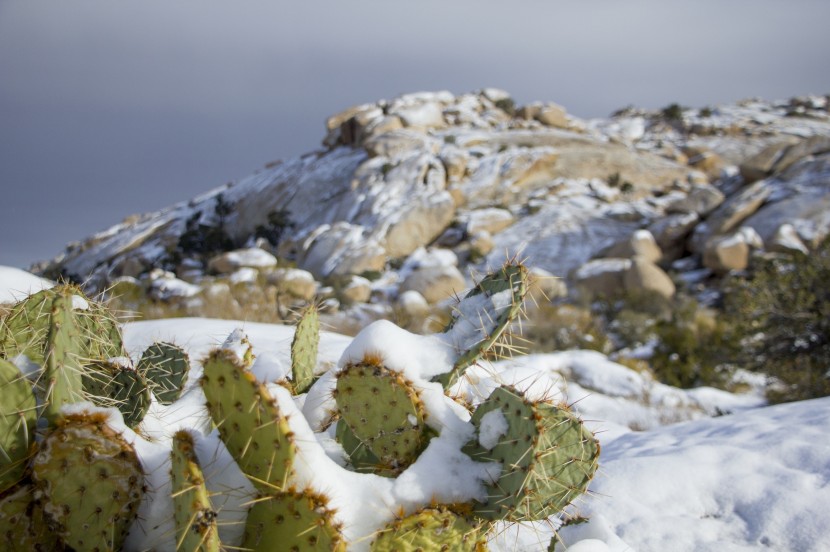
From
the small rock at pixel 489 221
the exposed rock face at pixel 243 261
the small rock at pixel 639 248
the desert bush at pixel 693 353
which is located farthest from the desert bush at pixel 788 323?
the small rock at pixel 489 221

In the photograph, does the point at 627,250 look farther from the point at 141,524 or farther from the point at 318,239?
the point at 141,524

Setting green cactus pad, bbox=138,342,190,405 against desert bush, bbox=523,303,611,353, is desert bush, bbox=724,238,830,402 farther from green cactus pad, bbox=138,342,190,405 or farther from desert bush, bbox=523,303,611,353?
green cactus pad, bbox=138,342,190,405

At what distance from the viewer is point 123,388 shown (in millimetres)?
2287

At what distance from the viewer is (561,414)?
188cm

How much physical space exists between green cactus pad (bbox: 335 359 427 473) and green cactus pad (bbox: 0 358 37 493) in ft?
3.07

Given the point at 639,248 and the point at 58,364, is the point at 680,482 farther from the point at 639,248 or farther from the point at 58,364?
the point at 639,248

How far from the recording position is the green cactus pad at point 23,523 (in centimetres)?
167

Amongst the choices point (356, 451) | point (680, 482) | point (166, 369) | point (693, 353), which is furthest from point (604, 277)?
point (356, 451)

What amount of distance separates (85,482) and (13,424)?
0.27 metres

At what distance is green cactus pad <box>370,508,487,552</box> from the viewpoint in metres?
1.75

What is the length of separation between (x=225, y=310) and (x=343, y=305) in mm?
5220

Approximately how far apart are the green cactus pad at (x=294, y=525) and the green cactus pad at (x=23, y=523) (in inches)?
22.8

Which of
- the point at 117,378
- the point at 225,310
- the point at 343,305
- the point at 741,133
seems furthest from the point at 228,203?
the point at 117,378

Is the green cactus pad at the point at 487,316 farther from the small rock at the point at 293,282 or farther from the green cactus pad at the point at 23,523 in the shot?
the small rock at the point at 293,282
